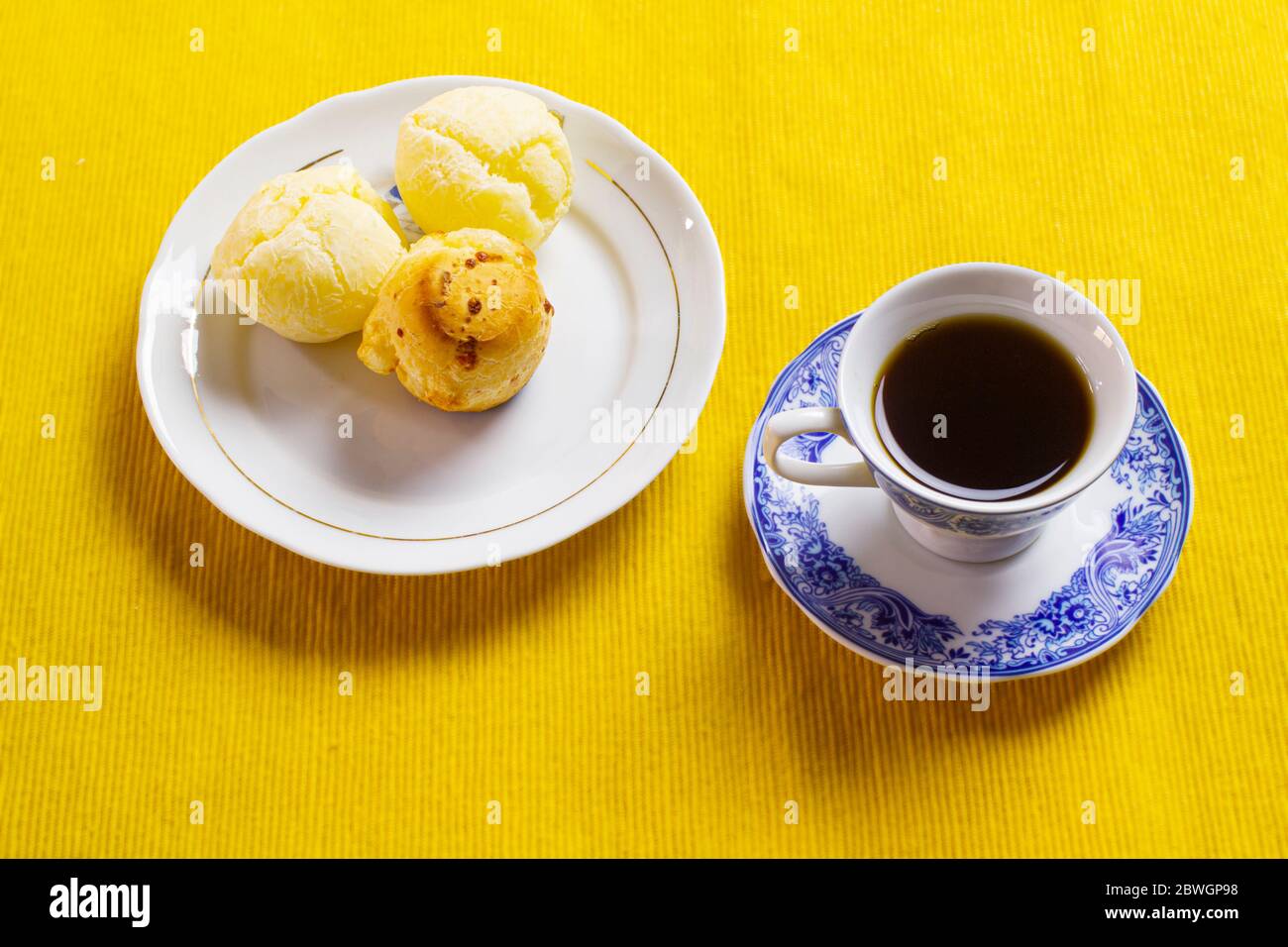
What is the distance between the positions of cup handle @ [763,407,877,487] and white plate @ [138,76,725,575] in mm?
137

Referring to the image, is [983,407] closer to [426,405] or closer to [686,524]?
[686,524]

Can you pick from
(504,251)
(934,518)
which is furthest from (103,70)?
(934,518)

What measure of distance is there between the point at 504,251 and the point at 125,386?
1.57 ft

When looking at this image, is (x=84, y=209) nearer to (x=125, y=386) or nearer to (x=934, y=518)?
(x=125, y=386)

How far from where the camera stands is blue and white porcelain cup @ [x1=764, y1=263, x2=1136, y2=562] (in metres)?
0.90

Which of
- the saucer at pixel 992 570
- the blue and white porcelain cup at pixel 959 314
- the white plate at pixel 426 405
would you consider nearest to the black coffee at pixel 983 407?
the blue and white porcelain cup at pixel 959 314

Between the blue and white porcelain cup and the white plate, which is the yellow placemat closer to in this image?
the white plate

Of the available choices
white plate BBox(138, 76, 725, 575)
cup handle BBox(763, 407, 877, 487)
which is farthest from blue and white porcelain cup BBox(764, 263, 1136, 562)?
white plate BBox(138, 76, 725, 575)

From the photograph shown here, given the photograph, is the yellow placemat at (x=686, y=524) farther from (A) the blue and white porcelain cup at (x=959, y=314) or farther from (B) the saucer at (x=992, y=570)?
(A) the blue and white porcelain cup at (x=959, y=314)

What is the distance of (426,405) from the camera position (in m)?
1.16

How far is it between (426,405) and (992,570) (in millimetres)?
596

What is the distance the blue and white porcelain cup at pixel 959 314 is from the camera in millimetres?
902

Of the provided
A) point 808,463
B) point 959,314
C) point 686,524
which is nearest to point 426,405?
point 686,524

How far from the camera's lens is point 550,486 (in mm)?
1106
